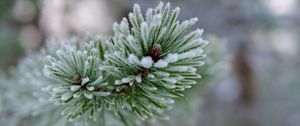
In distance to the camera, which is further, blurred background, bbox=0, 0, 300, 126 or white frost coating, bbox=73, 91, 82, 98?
blurred background, bbox=0, 0, 300, 126

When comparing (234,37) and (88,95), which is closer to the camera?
(88,95)

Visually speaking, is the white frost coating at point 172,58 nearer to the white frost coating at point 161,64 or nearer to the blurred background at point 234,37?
the white frost coating at point 161,64

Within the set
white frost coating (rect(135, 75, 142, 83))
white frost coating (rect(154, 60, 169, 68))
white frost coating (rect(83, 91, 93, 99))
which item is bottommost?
white frost coating (rect(83, 91, 93, 99))

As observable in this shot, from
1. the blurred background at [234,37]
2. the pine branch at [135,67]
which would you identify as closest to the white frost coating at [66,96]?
the pine branch at [135,67]

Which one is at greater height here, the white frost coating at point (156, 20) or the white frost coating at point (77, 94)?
the white frost coating at point (156, 20)

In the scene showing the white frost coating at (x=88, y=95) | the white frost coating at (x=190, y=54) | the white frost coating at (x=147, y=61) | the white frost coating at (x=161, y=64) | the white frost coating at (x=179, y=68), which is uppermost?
the white frost coating at (x=190, y=54)

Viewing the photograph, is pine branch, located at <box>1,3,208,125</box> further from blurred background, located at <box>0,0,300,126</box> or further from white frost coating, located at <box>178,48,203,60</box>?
blurred background, located at <box>0,0,300,126</box>

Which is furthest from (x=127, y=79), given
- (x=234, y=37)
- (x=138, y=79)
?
(x=234, y=37)

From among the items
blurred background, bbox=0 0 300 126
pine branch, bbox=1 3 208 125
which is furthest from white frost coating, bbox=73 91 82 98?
blurred background, bbox=0 0 300 126

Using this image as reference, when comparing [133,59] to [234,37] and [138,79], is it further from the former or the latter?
[234,37]
